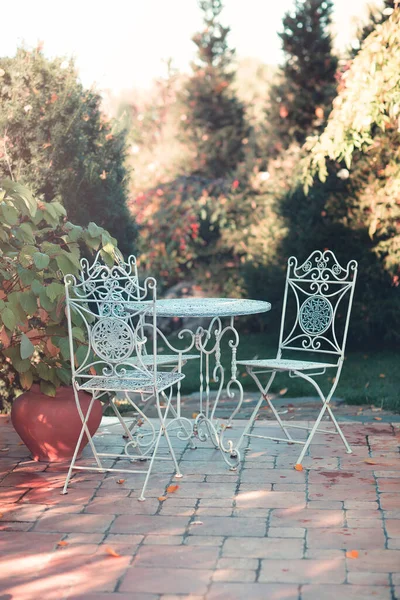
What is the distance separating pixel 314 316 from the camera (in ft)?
15.1

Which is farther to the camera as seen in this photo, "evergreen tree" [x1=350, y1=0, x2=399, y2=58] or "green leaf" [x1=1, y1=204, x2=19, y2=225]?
"evergreen tree" [x1=350, y1=0, x2=399, y2=58]

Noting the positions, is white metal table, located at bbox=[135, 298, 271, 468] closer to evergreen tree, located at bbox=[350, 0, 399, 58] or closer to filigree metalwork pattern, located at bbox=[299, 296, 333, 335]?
filigree metalwork pattern, located at bbox=[299, 296, 333, 335]

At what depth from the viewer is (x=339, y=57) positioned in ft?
33.6

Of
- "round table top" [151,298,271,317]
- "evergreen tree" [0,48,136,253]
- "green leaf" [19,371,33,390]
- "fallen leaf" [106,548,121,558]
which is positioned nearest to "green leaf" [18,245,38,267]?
"green leaf" [19,371,33,390]

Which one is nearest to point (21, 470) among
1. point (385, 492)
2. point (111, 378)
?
point (111, 378)

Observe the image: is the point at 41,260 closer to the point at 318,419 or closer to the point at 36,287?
the point at 36,287

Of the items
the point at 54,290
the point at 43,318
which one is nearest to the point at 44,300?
the point at 54,290

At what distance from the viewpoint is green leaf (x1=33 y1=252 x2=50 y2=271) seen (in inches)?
147

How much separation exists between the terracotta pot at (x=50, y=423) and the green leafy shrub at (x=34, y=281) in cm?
9

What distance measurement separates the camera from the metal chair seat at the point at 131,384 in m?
3.70

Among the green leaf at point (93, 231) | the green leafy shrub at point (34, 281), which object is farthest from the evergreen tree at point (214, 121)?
the green leaf at point (93, 231)

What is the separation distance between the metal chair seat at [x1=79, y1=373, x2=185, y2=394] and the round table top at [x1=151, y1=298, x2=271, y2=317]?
33 cm

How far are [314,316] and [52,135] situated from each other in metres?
2.25

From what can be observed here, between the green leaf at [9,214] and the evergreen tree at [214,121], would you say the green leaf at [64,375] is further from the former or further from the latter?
the evergreen tree at [214,121]
